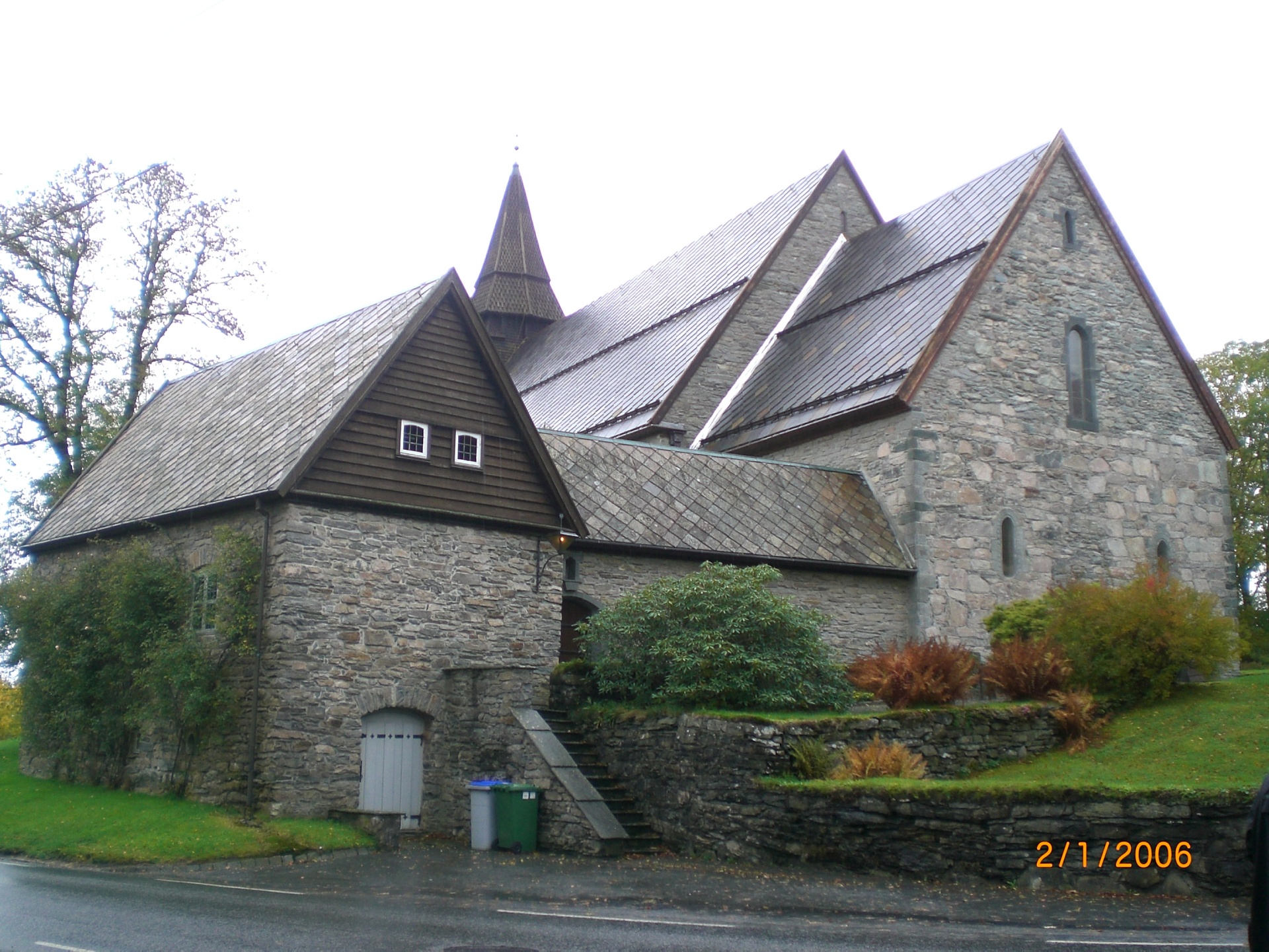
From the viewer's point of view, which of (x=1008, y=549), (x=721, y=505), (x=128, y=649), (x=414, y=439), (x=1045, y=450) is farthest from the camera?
(x=1045, y=450)

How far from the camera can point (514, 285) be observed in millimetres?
46188

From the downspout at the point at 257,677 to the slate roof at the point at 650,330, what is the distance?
11.2m

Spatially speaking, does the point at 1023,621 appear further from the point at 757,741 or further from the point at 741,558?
the point at 757,741

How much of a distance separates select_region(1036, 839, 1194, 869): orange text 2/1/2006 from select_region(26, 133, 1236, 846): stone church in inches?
225


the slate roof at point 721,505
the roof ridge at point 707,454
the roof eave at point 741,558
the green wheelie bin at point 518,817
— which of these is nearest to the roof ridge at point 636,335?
the roof ridge at point 707,454

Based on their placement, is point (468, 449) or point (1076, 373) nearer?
point (468, 449)

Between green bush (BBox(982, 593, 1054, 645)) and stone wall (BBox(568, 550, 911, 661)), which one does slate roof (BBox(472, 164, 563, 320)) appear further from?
green bush (BBox(982, 593, 1054, 645))

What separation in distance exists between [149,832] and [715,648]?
746 cm

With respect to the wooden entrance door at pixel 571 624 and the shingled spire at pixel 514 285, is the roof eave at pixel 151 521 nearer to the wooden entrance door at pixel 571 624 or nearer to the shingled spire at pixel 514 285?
the wooden entrance door at pixel 571 624

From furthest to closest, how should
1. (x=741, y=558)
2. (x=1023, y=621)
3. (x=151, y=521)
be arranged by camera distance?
(x=741, y=558)
(x=1023, y=621)
(x=151, y=521)

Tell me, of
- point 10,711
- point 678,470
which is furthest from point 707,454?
point 10,711

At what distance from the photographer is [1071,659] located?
1870 centimetres

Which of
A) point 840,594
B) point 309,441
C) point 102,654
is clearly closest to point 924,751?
point 840,594

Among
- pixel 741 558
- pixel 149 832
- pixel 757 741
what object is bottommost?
pixel 149 832
